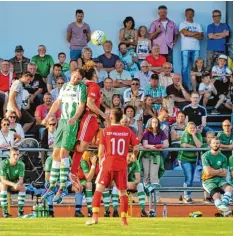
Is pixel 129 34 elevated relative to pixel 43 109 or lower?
elevated

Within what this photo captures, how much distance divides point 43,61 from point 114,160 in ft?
28.9

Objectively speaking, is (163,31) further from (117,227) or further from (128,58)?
(117,227)

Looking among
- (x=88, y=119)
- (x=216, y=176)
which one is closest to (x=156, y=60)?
(x=216, y=176)

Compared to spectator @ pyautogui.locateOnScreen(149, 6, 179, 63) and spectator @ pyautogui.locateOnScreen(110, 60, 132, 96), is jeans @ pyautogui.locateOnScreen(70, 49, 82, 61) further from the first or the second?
spectator @ pyautogui.locateOnScreen(149, 6, 179, 63)

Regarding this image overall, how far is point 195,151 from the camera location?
73.4 ft

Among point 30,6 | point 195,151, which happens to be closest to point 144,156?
point 195,151

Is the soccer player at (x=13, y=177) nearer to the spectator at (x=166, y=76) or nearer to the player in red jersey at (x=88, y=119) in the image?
the player in red jersey at (x=88, y=119)

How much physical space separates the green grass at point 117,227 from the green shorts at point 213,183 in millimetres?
1834

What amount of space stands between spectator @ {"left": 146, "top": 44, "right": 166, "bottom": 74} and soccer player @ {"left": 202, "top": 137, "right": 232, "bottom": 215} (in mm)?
5154

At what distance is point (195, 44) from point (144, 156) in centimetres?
541

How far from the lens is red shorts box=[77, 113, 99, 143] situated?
18.8 m

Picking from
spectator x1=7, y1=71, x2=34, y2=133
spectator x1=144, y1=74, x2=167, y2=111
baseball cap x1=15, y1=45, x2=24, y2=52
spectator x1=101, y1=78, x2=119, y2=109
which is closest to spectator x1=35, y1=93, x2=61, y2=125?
spectator x1=7, y1=71, x2=34, y2=133

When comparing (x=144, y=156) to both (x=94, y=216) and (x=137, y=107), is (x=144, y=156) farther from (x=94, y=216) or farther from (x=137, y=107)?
(x=94, y=216)

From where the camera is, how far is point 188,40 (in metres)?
26.6
